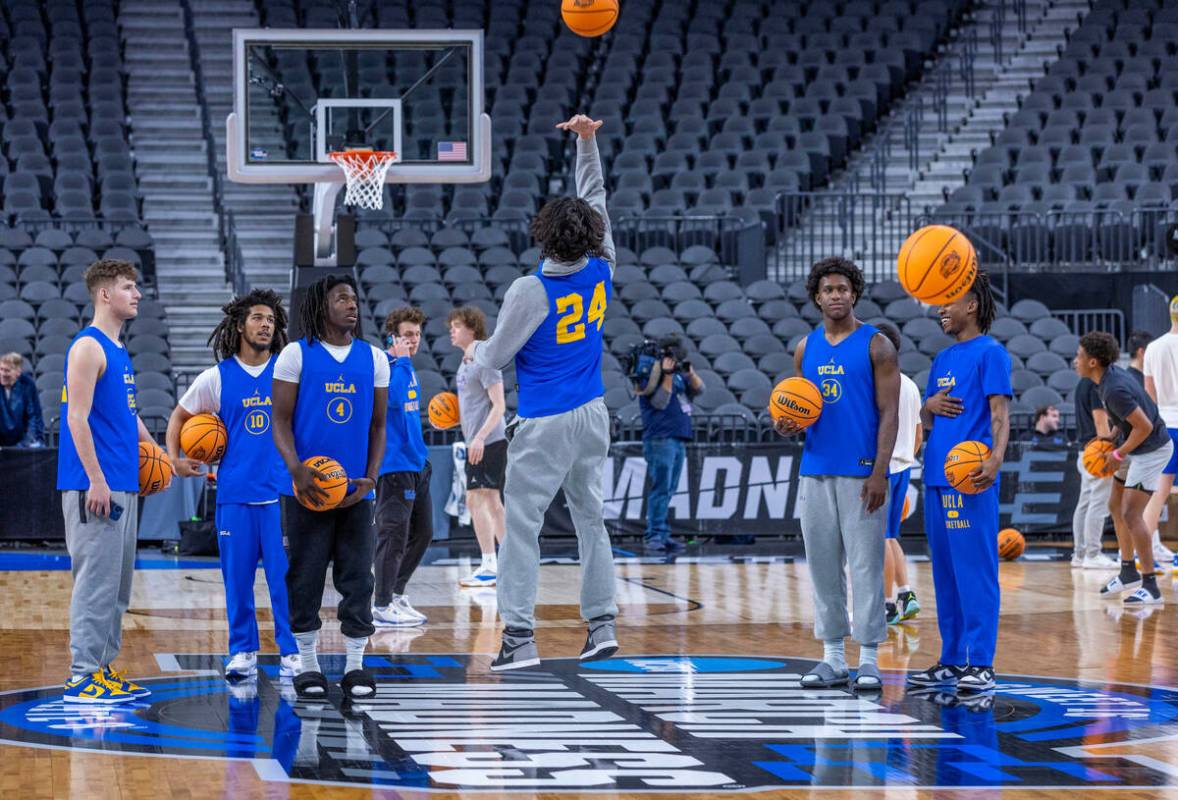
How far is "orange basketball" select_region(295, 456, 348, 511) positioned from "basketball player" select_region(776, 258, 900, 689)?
184 cm

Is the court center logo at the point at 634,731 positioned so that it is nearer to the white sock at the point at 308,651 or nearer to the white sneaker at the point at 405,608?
the white sock at the point at 308,651

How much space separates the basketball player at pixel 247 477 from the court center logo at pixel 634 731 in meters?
0.24

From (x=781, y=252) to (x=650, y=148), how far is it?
2.28 m

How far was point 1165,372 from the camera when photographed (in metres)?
11.8

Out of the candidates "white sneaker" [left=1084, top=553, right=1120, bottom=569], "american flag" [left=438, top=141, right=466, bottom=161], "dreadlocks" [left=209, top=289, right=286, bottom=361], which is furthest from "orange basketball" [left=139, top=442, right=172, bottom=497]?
"white sneaker" [left=1084, top=553, right=1120, bottom=569]

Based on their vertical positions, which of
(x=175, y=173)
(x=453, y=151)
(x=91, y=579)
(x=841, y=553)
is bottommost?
(x=91, y=579)

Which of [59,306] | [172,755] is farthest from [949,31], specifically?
[172,755]

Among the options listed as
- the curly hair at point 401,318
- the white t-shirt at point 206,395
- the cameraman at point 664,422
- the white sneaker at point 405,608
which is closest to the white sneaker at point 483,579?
the white sneaker at point 405,608

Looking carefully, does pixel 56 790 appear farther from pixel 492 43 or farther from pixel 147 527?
pixel 492 43

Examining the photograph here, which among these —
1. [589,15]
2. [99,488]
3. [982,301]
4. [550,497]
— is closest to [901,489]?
[982,301]

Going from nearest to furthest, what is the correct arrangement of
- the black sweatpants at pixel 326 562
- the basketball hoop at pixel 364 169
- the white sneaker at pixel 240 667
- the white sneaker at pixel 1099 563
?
the black sweatpants at pixel 326 562 < the white sneaker at pixel 240 667 < the basketball hoop at pixel 364 169 < the white sneaker at pixel 1099 563

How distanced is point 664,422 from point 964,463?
27.1 feet

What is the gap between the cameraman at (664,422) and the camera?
48.6 feet

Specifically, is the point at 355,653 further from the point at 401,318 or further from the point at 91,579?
the point at 401,318
